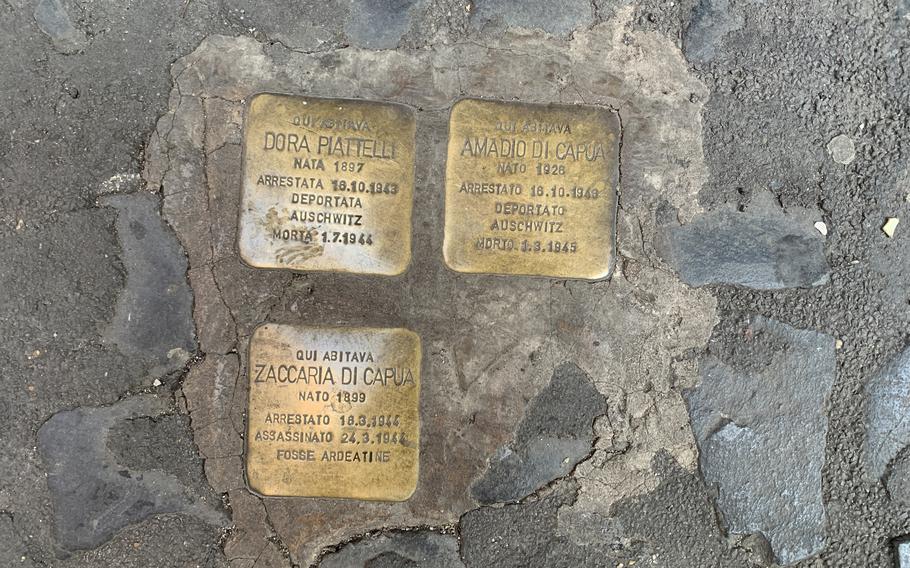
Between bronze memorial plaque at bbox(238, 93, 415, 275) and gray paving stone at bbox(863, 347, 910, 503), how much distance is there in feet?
6.40

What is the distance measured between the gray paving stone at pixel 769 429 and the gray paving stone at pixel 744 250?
0.20m

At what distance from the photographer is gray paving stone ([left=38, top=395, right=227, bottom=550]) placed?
2.22 metres

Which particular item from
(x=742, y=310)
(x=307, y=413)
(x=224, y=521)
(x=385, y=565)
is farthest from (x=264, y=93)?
(x=742, y=310)

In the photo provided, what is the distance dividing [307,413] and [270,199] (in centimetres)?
83

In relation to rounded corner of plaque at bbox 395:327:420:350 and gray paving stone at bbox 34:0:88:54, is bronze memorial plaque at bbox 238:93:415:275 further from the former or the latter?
gray paving stone at bbox 34:0:88:54

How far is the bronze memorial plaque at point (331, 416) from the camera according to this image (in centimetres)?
222

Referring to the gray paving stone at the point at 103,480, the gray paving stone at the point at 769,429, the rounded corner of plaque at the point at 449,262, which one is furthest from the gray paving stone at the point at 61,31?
the gray paving stone at the point at 769,429

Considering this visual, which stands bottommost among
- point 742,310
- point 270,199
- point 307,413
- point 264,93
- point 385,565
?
point 385,565

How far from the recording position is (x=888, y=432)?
7.58 ft

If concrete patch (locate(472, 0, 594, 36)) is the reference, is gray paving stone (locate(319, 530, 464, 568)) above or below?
below

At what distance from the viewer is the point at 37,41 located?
2.29m

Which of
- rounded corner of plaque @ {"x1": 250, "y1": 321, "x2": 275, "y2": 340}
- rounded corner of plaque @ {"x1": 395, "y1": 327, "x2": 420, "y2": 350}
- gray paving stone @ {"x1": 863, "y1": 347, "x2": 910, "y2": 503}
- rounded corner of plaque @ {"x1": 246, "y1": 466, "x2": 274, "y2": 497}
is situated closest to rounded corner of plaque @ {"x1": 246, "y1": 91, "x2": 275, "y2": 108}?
rounded corner of plaque @ {"x1": 250, "y1": 321, "x2": 275, "y2": 340}

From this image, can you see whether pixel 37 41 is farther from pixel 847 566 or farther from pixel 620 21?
pixel 847 566

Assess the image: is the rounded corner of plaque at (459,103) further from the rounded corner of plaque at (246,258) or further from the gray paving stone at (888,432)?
the gray paving stone at (888,432)
